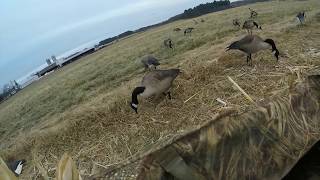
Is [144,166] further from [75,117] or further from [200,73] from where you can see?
[75,117]

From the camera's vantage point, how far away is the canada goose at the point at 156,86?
28.1 ft

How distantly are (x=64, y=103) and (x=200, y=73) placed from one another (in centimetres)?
716

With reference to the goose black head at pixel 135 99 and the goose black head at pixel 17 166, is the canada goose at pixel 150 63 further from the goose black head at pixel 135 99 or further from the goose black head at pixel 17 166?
the goose black head at pixel 17 166

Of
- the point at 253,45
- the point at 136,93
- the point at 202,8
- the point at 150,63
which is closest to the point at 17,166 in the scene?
the point at 136,93

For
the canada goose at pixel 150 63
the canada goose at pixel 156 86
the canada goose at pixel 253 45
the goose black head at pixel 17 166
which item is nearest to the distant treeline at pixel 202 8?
the canada goose at pixel 150 63

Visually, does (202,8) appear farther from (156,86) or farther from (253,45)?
(156,86)

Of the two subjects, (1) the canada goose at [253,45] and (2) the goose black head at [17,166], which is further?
(1) the canada goose at [253,45]

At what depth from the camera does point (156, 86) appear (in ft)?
28.3

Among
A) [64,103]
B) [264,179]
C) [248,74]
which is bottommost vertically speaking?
[64,103]

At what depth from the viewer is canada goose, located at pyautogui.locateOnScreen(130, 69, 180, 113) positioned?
28.1ft

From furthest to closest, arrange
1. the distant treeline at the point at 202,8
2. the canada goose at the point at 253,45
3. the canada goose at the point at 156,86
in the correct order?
the distant treeline at the point at 202,8 → the canada goose at the point at 253,45 → the canada goose at the point at 156,86

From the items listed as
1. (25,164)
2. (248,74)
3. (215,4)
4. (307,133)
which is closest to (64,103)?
(25,164)

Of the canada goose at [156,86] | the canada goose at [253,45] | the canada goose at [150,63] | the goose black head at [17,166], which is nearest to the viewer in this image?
the goose black head at [17,166]

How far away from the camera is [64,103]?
1483 cm
